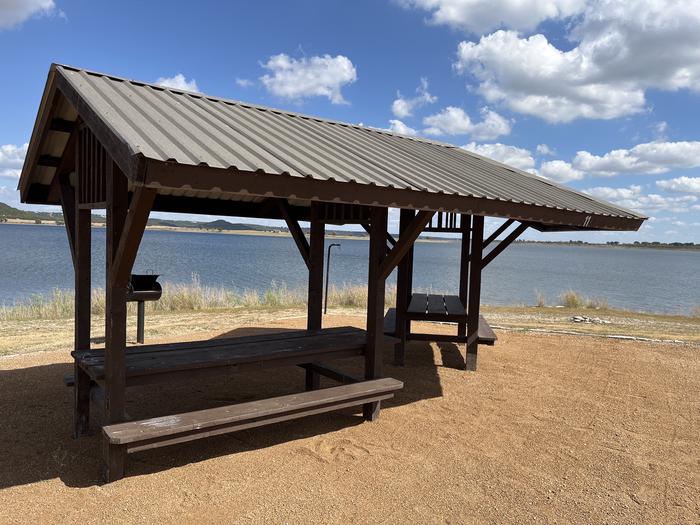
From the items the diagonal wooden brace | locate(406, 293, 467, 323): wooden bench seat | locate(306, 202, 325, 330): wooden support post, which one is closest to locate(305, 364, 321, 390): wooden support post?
locate(306, 202, 325, 330): wooden support post

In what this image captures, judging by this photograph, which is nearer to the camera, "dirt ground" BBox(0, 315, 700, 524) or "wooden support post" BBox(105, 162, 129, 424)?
"dirt ground" BBox(0, 315, 700, 524)

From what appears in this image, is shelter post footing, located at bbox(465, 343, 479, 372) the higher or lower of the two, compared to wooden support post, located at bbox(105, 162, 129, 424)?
lower

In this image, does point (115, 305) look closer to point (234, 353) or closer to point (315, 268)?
point (234, 353)

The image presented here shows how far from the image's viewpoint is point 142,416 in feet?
16.4

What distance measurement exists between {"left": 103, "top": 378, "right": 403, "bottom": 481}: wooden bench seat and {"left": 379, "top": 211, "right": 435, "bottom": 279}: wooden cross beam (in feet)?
3.80

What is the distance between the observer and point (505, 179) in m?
6.22

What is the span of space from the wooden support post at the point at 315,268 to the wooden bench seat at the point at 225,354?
65cm

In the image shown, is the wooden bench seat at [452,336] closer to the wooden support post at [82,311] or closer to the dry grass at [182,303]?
the wooden support post at [82,311]

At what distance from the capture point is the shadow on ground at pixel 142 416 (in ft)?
12.6

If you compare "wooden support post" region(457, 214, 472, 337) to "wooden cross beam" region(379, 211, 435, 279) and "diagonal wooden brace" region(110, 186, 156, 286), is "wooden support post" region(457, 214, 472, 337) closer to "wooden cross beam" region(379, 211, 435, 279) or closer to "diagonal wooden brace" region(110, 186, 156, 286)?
"wooden cross beam" region(379, 211, 435, 279)

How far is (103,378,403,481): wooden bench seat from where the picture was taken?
3.48m

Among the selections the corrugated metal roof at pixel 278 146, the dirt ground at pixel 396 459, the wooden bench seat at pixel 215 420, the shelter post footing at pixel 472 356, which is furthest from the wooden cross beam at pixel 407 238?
the shelter post footing at pixel 472 356

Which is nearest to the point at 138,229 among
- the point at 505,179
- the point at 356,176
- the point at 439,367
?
the point at 356,176

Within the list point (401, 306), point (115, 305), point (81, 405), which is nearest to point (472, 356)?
point (401, 306)
